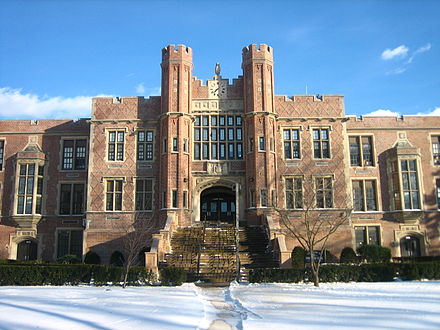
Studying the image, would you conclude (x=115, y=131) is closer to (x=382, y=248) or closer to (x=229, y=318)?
(x=382, y=248)

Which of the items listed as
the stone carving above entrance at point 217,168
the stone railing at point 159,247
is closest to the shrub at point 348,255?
the stone carving above entrance at point 217,168

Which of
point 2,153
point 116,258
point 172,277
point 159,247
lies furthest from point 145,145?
point 172,277

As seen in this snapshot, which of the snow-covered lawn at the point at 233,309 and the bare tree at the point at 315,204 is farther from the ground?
the bare tree at the point at 315,204

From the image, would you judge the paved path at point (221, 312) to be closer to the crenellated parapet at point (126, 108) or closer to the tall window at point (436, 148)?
the crenellated parapet at point (126, 108)

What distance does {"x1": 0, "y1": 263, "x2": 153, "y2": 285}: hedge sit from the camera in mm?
19078

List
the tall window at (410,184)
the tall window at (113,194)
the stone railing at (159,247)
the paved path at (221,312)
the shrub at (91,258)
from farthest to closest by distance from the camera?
the tall window at (410,184)
the tall window at (113,194)
the shrub at (91,258)
the stone railing at (159,247)
the paved path at (221,312)

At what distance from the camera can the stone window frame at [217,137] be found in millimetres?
29375

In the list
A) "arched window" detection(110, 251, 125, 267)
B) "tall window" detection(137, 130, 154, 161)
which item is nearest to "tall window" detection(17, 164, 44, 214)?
"arched window" detection(110, 251, 125, 267)

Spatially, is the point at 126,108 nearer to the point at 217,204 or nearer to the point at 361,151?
the point at 217,204

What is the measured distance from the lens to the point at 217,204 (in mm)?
30969

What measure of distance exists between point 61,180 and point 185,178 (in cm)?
869

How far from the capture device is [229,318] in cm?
1095

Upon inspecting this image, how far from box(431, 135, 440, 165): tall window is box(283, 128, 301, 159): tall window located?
9.40 metres

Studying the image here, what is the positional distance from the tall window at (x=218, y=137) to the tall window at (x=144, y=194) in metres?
3.45
